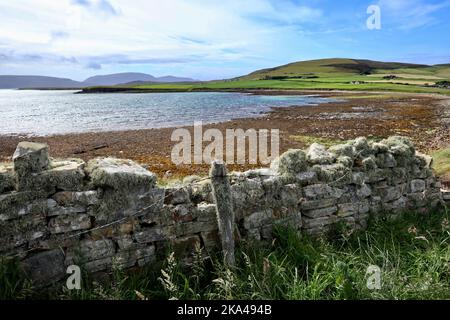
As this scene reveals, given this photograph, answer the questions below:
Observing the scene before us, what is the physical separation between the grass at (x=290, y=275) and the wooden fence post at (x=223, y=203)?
35 cm

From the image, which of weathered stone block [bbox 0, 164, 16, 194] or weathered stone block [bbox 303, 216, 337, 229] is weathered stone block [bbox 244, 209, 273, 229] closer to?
weathered stone block [bbox 303, 216, 337, 229]

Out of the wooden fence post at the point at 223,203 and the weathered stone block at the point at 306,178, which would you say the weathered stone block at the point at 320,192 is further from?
the wooden fence post at the point at 223,203

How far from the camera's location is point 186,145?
25875 millimetres

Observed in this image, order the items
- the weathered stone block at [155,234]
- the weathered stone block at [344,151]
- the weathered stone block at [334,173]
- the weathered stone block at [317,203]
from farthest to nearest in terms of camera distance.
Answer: the weathered stone block at [344,151], the weathered stone block at [334,173], the weathered stone block at [317,203], the weathered stone block at [155,234]

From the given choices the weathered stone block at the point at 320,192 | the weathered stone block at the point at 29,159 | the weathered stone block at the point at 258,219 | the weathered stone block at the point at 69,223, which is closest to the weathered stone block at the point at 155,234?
the weathered stone block at the point at 69,223

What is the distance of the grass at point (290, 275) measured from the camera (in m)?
5.48

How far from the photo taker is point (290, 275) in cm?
621

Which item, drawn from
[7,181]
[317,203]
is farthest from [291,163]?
[7,181]

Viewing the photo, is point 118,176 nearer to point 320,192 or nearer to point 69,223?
point 69,223

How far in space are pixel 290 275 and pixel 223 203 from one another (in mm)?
1720

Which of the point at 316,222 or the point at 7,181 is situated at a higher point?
the point at 7,181
